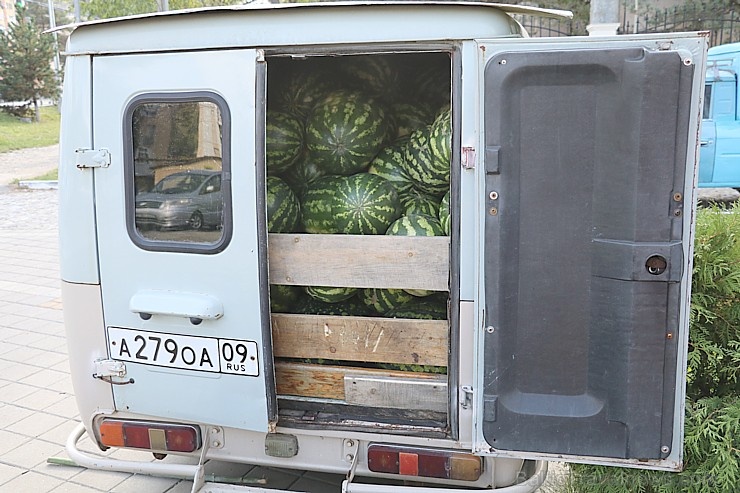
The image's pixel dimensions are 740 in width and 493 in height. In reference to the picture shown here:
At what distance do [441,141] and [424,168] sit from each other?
0.19 meters

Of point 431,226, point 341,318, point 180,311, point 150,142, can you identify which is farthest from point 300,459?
point 150,142

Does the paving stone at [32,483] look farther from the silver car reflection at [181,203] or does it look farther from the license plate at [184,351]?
the silver car reflection at [181,203]

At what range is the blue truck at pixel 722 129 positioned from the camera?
11.0 metres

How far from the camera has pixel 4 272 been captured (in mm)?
8758

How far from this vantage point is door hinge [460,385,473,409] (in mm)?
2689

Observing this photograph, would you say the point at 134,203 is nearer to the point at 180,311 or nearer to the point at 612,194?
the point at 180,311

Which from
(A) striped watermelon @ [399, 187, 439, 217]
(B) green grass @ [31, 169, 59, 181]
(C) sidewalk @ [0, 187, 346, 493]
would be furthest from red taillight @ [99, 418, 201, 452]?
(B) green grass @ [31, 169, 59, 181]

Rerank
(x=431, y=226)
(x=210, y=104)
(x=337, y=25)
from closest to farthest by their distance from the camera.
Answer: (x=337, y=25) → (x=210, y=104) → (x=431, y=226)

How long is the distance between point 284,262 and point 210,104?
0.73 m

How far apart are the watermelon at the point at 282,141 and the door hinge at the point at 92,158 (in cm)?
93

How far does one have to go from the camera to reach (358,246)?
9.29 feet

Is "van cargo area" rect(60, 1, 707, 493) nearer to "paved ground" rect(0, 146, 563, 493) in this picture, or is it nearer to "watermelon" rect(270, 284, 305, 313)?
"watermelon" rect(270, 284, 305, 313)

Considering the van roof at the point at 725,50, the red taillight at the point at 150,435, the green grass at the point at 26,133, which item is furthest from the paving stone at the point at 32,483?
the green grass at the point at 26,133

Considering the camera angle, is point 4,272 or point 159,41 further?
point 4,272
